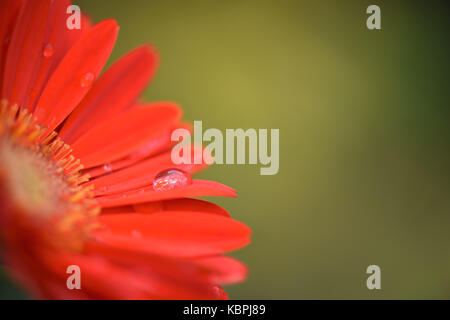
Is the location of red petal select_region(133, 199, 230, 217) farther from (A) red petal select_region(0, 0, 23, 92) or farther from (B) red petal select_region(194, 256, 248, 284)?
(A) red petal select_region(0, 0, 23, 92)

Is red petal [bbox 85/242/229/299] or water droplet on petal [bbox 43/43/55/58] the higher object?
water droplet on petal [bbox 43/43/55/58]

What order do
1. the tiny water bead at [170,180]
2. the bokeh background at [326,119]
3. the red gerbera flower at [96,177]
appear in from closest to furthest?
the red gerbera flower at [96,177], the tiny water bead at [170,180], the bokeh background at [326,119]

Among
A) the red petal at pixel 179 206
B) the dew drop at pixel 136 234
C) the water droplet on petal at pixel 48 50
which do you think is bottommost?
the dew drop at pixel 136 234

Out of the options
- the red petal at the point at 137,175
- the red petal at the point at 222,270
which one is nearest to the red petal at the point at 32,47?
the red petal at the point at 137,175

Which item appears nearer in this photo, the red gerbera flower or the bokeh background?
the red gerbera flower

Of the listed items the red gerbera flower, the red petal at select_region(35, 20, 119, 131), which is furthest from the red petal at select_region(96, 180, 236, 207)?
the red petal at select_region(35, 20, 119, 131)

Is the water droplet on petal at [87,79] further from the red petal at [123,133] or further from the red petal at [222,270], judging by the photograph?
the red petal at [222,270]

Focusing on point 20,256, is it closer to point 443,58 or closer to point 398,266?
point 398,266
